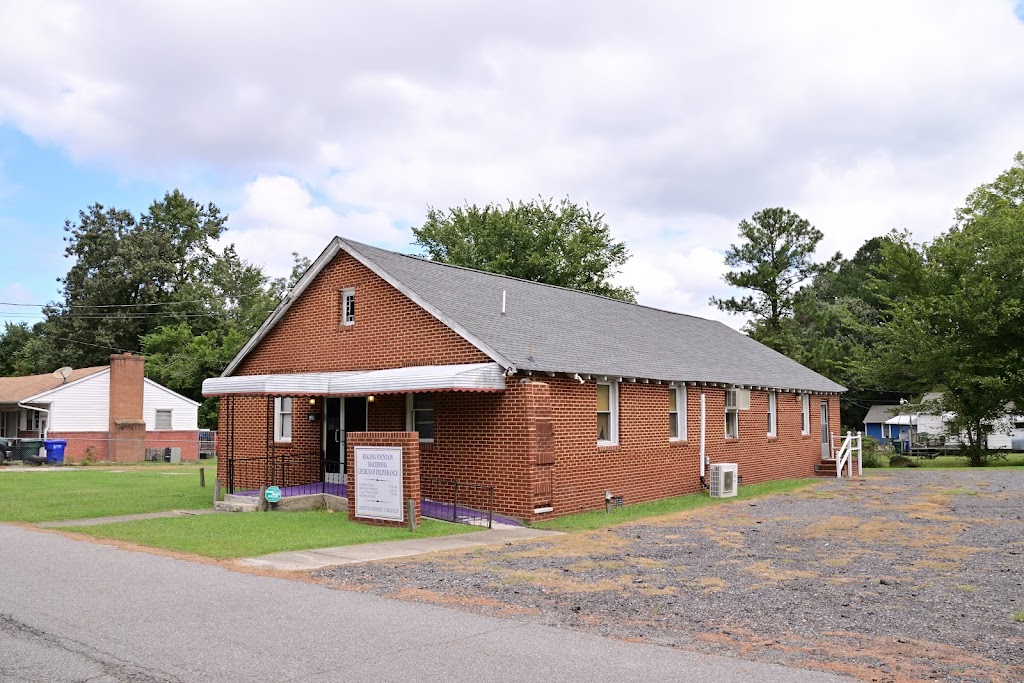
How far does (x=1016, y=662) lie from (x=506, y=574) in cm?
568

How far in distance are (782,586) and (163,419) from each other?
41056 mm

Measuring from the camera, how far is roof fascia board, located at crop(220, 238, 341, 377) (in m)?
19.9

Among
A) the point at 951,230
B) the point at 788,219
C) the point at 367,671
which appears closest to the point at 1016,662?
the point at 367,671

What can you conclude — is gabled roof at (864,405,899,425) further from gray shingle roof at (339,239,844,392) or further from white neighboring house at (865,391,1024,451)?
gray shingle roof at (339,239,844,392)

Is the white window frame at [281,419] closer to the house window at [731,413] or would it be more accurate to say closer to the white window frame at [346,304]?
the white window frame at [346,304]

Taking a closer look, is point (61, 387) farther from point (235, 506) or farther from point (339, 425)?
point (235, 506)

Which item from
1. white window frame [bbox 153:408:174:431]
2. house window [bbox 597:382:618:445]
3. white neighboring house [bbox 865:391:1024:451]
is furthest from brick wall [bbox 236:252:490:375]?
white neighboring house [bbox 865:391:1024:451]

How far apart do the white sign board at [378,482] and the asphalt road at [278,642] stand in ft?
16.1

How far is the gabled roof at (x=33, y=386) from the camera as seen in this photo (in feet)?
140

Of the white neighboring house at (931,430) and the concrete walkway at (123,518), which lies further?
the white neighboring house at (931,430)

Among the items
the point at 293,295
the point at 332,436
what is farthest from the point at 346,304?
the point at 332,436

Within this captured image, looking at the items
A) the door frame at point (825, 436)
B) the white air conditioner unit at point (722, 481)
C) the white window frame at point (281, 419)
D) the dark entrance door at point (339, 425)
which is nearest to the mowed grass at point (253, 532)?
the dark entrance door at point (339, 425)

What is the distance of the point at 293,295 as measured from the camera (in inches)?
816

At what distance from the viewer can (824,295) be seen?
7819 cm
